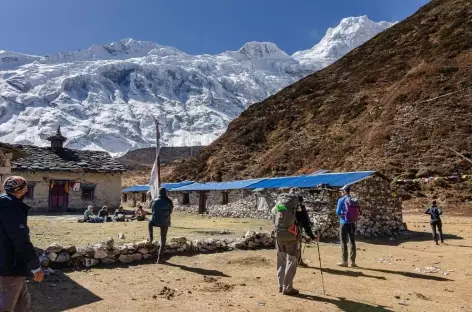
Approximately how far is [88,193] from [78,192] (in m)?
0.80

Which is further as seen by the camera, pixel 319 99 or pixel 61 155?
pixel 319 99

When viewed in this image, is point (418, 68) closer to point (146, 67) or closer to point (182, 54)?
point (146, 67)

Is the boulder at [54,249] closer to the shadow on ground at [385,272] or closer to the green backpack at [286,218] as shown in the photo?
the green backpack at [286,218]

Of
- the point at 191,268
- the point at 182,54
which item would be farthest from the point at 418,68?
the point at 182,54

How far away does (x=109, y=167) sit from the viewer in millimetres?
30562

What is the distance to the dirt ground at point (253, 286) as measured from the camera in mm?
6363

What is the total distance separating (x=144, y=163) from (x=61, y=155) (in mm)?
66259

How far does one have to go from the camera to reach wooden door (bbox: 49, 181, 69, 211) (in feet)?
92.3

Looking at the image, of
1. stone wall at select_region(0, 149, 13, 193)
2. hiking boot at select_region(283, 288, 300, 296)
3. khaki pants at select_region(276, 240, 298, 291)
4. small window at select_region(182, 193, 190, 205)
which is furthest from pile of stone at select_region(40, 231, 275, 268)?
small window at select_region(182, 193, 190, 205)

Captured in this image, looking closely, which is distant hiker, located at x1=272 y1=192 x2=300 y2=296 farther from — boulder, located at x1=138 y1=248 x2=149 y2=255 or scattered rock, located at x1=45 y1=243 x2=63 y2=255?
scattered rock, located at x1=45 y1=243 x2=63 y2=255

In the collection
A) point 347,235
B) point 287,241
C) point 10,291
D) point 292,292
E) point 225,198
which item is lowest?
point 292,292

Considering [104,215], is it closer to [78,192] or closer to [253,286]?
[78,192]

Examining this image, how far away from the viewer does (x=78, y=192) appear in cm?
2902

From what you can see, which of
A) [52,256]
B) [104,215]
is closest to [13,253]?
[52,256]
